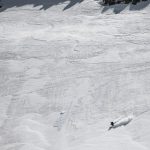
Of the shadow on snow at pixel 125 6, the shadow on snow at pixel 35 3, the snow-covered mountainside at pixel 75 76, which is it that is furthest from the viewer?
the shadow on snow at pixel 35 3

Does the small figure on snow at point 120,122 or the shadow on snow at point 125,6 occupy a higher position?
the shadow on snow at point 125,6

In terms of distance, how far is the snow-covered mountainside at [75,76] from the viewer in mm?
11000

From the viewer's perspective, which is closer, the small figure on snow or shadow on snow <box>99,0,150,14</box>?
the small figure on snow

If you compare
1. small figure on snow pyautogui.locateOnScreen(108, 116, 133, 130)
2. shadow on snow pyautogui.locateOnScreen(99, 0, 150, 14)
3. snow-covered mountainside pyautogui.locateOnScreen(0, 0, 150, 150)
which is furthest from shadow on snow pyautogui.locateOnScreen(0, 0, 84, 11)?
small figure on snow pyautogui.locateOnScreen(108, 116, 133, 130)

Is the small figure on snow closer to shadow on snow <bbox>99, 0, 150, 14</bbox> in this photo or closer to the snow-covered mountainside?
the snow-covered mountainside

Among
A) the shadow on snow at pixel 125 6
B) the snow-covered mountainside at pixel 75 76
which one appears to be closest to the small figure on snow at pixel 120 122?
the snow-covered mountainside at pixel 75 76

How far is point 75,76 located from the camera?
13.7 meters

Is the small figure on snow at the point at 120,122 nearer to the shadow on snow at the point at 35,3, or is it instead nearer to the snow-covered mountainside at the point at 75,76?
the snow-covered mountainside at the point at 75,76

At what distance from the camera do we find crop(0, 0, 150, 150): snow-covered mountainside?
11.0 m

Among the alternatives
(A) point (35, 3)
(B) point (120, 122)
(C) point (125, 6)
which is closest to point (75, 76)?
(B) point (120, 122)

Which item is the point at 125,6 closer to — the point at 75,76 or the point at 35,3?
the point at 35,3

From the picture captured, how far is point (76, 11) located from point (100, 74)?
6.01m

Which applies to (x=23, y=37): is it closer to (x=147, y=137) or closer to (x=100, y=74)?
(x=100, y=74)

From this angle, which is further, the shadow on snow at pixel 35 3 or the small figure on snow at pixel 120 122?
the shadow on snow at pixel 35 3
